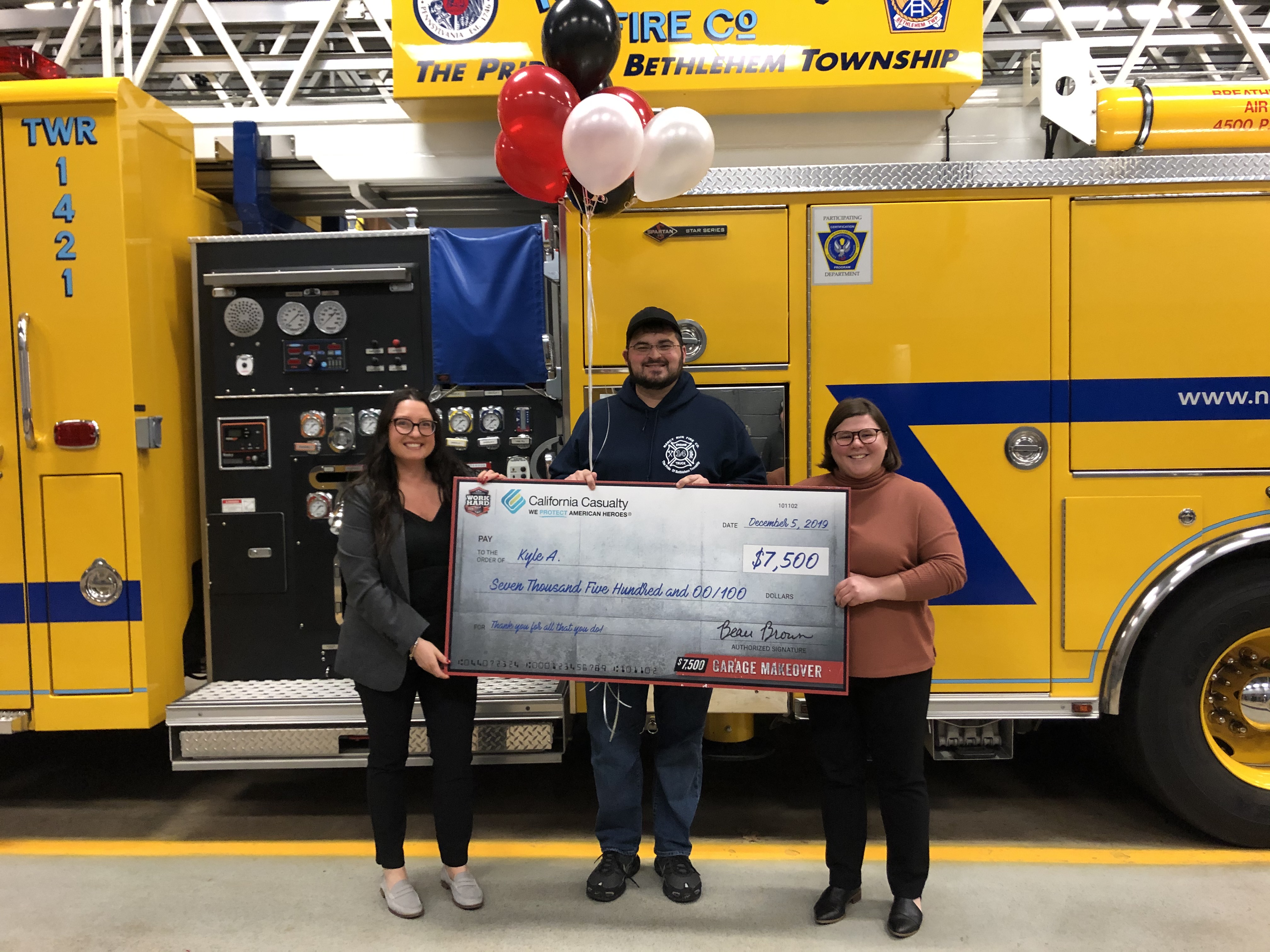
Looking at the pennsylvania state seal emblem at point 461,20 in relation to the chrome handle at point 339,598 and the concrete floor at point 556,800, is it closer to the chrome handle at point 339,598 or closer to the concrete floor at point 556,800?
the chrome handle at point 339,598

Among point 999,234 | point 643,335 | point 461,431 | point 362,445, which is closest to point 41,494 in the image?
point 362,445

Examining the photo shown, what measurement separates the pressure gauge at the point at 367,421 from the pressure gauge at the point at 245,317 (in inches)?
23.0

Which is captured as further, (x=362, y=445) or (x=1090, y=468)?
(x=362, y=445)

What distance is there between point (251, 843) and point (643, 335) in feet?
9.09

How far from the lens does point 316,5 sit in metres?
4.23

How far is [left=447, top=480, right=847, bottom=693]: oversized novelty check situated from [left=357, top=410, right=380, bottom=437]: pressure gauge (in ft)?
3.42

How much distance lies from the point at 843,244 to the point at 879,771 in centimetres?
206

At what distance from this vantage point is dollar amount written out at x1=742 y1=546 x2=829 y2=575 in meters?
2.86

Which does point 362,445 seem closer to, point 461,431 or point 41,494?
point 461,431

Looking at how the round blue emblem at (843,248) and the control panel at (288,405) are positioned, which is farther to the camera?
the control panel at (288,405)

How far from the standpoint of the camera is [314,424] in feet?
12.5

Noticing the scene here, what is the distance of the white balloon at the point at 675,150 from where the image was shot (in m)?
2.86
